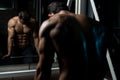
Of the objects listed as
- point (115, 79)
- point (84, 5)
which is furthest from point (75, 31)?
point (84, 5)

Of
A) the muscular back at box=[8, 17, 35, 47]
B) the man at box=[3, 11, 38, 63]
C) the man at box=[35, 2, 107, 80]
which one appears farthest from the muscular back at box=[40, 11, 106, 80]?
the muscular back at box=[8, 17, 35, 47]

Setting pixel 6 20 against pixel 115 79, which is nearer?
pixel 115 79

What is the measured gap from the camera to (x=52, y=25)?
2.63m

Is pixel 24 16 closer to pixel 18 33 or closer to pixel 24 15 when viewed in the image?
pixel 24 15

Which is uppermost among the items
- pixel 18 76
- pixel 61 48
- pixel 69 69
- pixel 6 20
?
pixel 61 48

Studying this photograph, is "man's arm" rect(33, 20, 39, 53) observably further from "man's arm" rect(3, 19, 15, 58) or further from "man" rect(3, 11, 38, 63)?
"man's arm" rect(3, 19, 15, 58)

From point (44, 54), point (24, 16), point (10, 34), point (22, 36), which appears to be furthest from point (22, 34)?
point (44, 54)

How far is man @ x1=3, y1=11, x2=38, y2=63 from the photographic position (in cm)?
587

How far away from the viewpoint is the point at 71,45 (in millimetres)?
2676

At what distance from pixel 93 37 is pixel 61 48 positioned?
0.34 meters

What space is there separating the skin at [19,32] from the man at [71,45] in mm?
3160

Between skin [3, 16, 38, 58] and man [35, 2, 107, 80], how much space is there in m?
3.16

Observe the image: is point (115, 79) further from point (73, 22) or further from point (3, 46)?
point (3, 46)

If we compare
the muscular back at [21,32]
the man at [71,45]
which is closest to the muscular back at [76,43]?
the man at [71,45]
